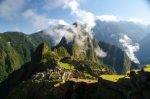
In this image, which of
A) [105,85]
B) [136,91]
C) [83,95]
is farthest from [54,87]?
[136,91]

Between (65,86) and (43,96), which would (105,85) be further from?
(43,96)

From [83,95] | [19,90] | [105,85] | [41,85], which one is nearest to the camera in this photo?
[105,85]

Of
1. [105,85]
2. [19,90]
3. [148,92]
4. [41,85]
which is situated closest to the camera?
[148,92]

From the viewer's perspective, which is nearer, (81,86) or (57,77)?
(81,86)

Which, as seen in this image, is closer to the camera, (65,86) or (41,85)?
(65,86)

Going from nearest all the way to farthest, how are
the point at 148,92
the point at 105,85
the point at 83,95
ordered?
the point at 148,92, the point at 105,85, the point at 83,95

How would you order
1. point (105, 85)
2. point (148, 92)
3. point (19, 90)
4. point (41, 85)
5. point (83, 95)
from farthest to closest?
point (19, 90), point (41, 85), point (83, 95), point (105, 85), point (148, 92)

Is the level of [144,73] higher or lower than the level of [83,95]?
higher

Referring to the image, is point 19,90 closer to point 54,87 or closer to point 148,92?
point 54,87

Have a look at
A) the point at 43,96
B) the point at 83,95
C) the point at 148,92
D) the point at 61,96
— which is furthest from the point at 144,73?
the point at 43,96
